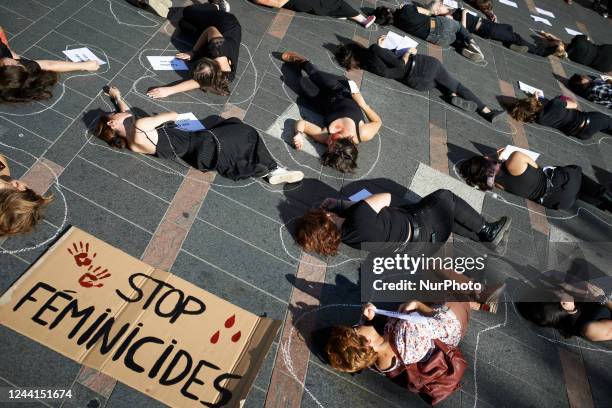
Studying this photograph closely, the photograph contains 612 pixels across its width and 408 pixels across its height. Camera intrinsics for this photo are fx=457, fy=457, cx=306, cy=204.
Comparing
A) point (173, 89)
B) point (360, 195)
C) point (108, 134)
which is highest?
point (173, 89)

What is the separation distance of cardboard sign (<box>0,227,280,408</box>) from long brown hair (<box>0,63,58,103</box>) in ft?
5.49

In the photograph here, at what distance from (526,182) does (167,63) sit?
4749 millimetres

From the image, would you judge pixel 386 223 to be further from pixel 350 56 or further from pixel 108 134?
pixel 350 56

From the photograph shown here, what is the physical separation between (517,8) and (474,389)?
10.7 meters

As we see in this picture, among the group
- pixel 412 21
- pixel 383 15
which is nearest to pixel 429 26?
pixel 412 21

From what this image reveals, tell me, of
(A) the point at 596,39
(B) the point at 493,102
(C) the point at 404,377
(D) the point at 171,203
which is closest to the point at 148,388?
(D) the point at 171,203

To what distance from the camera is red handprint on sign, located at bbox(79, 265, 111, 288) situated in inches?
141

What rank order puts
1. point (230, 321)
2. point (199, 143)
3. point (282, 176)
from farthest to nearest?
point (282, 176), point (199, 143), point (230, 321)

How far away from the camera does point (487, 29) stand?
917 cm

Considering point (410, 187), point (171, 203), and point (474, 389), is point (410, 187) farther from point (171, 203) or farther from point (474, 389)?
point (171, 203)

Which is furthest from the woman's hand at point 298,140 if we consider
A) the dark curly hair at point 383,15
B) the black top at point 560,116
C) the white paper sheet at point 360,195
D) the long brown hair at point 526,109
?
the black top at point 560,116

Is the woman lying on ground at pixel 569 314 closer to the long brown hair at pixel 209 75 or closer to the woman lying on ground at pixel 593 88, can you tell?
the long brown hair at pixel 209 75

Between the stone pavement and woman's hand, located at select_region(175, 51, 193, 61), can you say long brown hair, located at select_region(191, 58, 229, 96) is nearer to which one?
the stone pavement

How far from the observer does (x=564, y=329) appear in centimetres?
475
